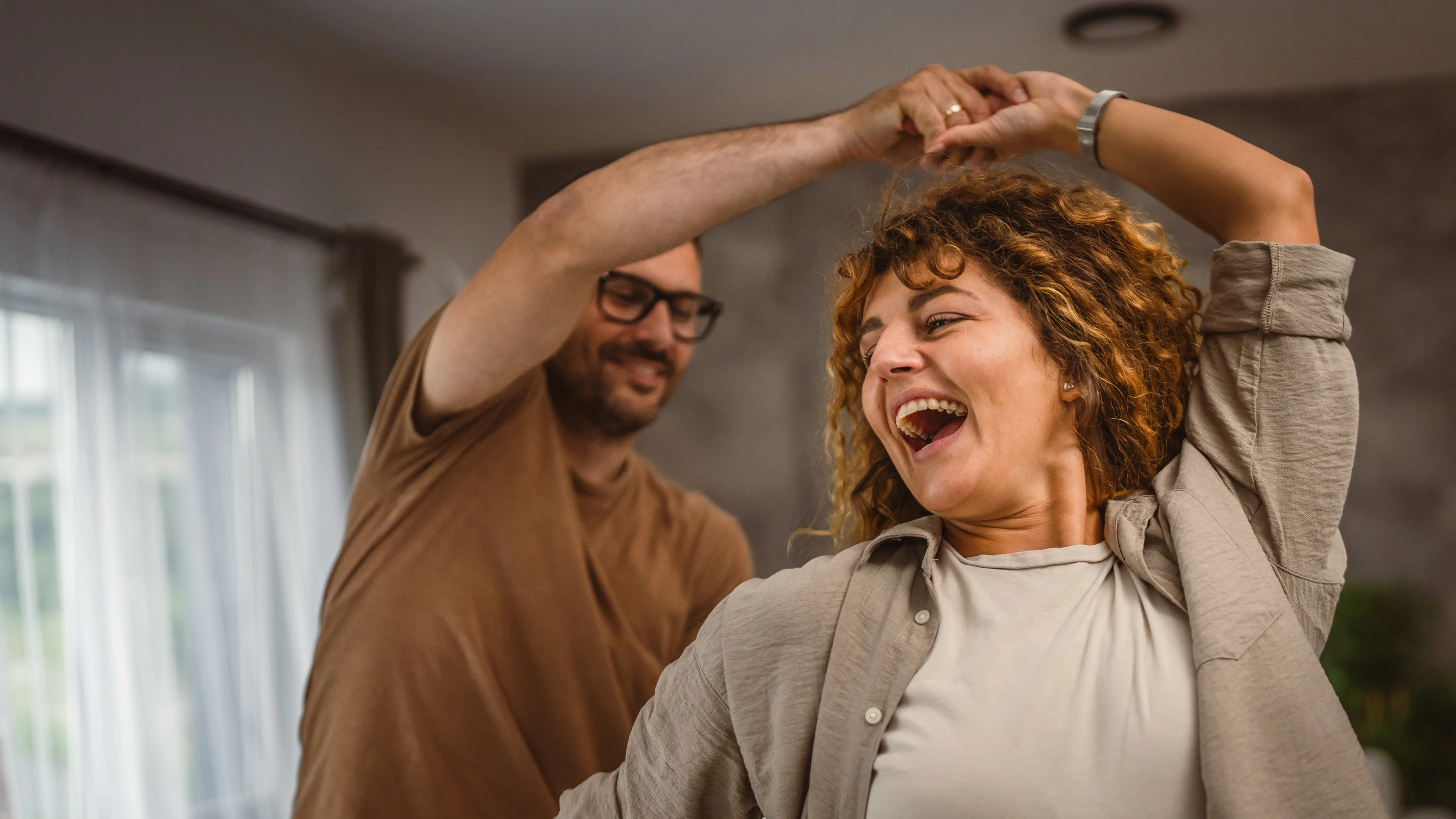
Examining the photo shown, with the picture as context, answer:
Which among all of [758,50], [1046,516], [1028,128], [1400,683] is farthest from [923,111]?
[1400,683]

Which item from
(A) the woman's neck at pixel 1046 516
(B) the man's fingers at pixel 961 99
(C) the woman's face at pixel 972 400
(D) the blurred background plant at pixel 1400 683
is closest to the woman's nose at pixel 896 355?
(C) the woman's face at pixel 972 400

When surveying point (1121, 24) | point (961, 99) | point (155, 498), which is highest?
point (1121, 24)

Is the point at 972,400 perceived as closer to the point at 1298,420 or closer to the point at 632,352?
the point at 1298,420

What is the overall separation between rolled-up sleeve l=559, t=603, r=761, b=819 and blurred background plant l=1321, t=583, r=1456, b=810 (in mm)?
2113

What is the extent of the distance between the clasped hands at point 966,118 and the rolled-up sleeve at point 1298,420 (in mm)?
317

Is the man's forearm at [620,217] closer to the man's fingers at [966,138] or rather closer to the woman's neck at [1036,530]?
the man's fingers at [966,138]

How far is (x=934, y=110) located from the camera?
1.24m

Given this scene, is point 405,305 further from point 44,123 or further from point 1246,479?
point 1246,479

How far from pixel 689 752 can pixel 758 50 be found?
1.72 m

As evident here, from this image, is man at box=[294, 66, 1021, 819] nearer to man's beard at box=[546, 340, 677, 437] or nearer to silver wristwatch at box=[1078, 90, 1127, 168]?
man's beard at box=[546, 340, 677, 437]

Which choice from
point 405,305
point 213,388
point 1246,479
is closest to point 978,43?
point 405,305

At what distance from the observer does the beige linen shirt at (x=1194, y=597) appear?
2.76 feet

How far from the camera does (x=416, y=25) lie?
2246 millimetres

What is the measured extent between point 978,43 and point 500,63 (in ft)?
3.46
